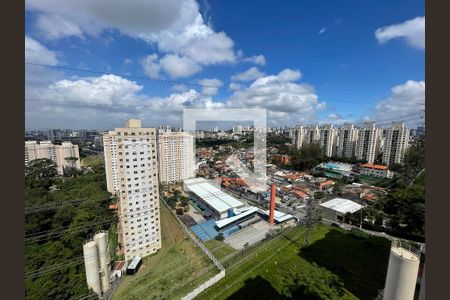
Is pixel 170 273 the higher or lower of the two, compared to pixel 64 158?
lower

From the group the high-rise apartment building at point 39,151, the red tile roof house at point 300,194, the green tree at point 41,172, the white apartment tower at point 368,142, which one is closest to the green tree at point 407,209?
the red tile roof house at point 300,194

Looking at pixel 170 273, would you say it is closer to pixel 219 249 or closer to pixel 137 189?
pixel 219 249

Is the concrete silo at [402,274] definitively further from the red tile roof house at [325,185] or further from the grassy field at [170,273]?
the red tile roof house at [325,185]

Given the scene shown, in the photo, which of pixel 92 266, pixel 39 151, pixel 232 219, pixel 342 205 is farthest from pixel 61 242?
pixel 39 151

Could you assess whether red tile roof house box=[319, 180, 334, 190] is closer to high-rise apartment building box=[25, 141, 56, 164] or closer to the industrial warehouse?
the industrial warehouse

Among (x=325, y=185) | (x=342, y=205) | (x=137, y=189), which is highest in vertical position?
(x=137, y=189)

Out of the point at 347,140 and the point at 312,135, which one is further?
the point at 312,135

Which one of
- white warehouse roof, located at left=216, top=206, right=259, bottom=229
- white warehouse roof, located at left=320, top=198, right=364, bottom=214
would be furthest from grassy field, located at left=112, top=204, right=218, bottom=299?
white warehouse roof, located at left=320, top=198, right=364, bottom=214
